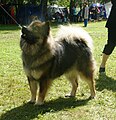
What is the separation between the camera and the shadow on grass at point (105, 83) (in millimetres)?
6676

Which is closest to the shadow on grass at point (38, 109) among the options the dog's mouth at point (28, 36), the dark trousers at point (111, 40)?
the dog's mouth at point (28, 36)

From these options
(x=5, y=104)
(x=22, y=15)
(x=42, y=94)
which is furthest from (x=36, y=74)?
(x=22, y=15)

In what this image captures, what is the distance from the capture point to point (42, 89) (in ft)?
17.3

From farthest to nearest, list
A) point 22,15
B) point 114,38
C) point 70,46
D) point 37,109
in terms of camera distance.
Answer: point 22,15
point 114,38
point 70,46
point 37,109

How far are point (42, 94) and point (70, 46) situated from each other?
984mm

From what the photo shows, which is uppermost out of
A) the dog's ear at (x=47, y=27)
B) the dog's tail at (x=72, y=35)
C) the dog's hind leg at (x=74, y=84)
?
the dog's ear at (x=47, y=27)

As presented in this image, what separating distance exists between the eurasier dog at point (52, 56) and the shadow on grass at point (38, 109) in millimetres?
158

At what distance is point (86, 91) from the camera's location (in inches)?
253

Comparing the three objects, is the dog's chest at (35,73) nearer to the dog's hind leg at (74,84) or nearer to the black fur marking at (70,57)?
the black fur marking at (70,57)

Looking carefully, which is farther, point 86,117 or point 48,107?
point 48,107

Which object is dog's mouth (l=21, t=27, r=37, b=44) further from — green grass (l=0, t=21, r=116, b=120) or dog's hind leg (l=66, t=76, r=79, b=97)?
dog's hind leg (l=66, t=76, r=79, b=97)

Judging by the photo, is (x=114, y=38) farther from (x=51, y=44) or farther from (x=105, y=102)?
(x=51, y=44)

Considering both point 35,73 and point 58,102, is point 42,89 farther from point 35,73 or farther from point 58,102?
point 58,102

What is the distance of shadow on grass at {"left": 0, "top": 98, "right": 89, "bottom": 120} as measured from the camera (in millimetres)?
4977
